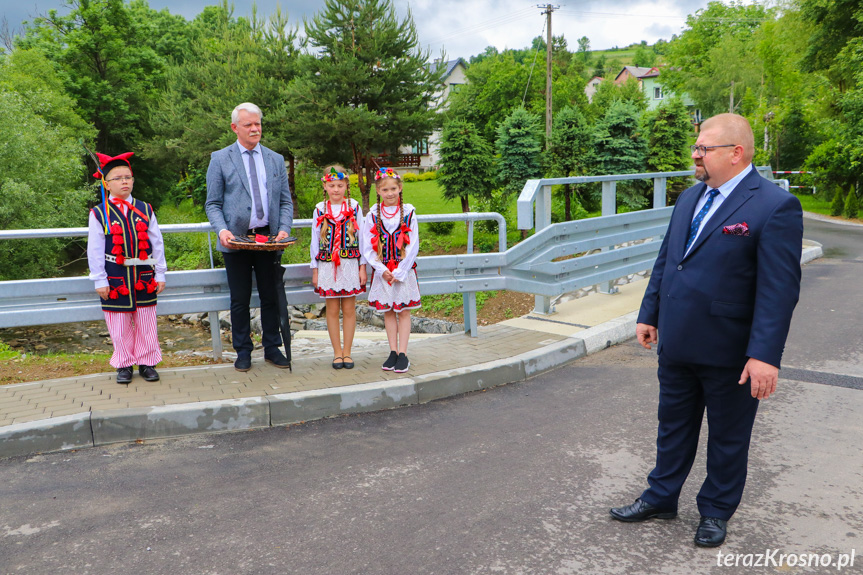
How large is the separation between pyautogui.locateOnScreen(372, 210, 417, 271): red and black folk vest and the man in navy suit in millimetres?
2727

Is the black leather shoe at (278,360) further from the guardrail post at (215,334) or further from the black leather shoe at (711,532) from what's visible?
the black leather shoe at (711,532)

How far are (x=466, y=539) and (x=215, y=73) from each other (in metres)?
37.2

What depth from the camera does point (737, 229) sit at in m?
3.06

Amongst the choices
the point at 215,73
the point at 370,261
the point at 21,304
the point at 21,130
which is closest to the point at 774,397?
the point at 370,261

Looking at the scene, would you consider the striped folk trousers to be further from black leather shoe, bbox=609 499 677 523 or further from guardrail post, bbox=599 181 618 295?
guardrail post, bbox=599 181 618 295

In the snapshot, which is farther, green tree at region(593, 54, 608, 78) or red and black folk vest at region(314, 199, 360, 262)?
green tree at region(593, 54, 608, 78)

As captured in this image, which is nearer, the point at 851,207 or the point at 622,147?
the point at 622,147

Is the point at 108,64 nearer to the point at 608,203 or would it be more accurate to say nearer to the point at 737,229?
the point at 608,203

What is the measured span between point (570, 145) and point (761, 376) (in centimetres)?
2276

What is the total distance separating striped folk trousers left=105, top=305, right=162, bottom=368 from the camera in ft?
17.6

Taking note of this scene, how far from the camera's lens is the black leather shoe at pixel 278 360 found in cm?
594

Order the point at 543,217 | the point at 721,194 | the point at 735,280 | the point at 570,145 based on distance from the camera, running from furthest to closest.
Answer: the point at 570,145, the point at 543,217, the point at 721,194, the point at 735,280

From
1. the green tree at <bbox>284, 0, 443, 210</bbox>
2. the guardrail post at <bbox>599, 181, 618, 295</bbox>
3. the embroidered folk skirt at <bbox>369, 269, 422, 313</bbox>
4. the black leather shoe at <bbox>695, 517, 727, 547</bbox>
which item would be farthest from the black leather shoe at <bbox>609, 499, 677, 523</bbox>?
the green tree at <bbox>284, 0, 443, 210</bbox>

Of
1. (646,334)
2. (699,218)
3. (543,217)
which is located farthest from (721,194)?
(543,217)
